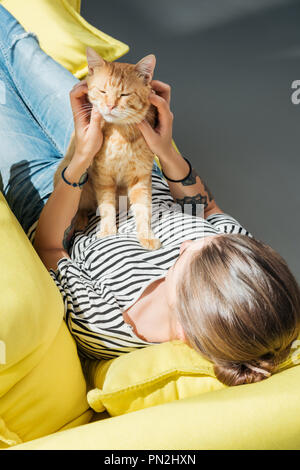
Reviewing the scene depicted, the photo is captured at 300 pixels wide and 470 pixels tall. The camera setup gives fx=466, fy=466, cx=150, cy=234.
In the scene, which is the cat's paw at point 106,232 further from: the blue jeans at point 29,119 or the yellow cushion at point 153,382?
the yellow cushion at point 153,382

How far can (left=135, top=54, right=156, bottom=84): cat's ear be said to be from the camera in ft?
3.64

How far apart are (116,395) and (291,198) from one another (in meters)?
1.61

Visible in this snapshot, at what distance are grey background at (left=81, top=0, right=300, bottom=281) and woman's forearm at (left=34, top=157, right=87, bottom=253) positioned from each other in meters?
1.10

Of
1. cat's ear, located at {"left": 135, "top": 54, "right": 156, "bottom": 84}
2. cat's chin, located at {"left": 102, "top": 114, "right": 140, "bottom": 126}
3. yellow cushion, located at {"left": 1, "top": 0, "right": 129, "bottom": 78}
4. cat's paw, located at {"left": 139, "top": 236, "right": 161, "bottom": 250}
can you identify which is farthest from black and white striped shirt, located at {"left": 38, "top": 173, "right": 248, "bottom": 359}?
yellow cushion, located at {"left": 1, "top": 0, "right": 129, "bottom": 78}

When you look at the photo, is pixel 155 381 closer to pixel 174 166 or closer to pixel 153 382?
pixel 153 382

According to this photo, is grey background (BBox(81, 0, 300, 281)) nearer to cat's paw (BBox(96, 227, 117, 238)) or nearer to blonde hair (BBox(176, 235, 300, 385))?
cat's paw (BBox(96, 227, 117, 238))

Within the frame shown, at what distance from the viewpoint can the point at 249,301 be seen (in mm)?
809

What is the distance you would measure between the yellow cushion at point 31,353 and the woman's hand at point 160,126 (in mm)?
437

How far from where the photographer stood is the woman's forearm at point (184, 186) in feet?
4.17

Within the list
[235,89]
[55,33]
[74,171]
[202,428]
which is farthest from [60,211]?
[235,89]

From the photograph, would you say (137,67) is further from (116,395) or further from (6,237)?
(116,395)

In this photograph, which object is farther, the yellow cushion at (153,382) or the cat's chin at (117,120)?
the cat's chin at (117,120)

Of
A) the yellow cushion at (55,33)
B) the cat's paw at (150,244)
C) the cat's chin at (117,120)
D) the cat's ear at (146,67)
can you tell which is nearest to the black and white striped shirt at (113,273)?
the cat's paw at (150,244)
